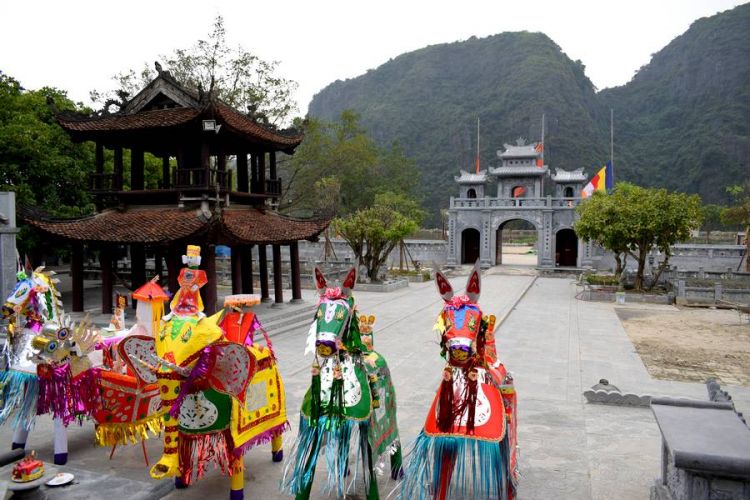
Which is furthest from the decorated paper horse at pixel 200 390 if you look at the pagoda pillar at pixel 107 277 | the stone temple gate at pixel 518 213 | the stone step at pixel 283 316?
the stone temple gate at pixel 518 213

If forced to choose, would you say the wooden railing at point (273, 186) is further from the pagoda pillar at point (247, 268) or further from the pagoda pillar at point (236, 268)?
the pagoda pillar at point (236, 268)

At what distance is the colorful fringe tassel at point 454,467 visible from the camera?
436cm

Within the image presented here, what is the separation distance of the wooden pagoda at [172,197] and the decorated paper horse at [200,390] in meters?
6.42

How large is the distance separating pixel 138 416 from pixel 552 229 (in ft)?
103

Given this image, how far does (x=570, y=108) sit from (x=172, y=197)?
8178cm

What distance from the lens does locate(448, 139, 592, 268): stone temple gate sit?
33906 mm

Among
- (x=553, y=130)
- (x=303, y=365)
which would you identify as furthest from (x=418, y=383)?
(x=553, y=130)

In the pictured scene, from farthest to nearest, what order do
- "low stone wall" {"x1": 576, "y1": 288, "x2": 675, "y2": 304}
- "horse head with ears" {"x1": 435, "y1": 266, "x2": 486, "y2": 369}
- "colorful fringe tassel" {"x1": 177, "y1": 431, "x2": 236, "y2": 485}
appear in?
"low stone wall" {"x1": 576, "y1": 288, "x2": 675, "y2": 304}, "colorful fringe tassel" {"x1": 177, "y1": 431, "x2": 236, "y2": 485}, "horse head with ears" {"x1": 435, "y1": 266, "x2": 486, "y2": 369}

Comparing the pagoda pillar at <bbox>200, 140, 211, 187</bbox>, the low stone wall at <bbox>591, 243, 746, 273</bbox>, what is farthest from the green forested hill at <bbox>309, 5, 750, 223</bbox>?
the pagoda pillar at <bbox>200, 140, 211, 187</bbox>

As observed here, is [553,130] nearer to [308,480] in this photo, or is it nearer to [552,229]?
[552,229]

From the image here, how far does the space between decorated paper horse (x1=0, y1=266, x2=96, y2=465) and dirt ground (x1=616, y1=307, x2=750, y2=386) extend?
383 inches

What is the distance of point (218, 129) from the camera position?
1229cm

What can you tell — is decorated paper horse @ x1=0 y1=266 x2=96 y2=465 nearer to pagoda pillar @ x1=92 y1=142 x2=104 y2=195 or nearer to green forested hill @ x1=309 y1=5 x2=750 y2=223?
pagoda pillar @ x1=92 y1=142 x2=104 y2=195

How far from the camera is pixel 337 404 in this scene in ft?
15.5
